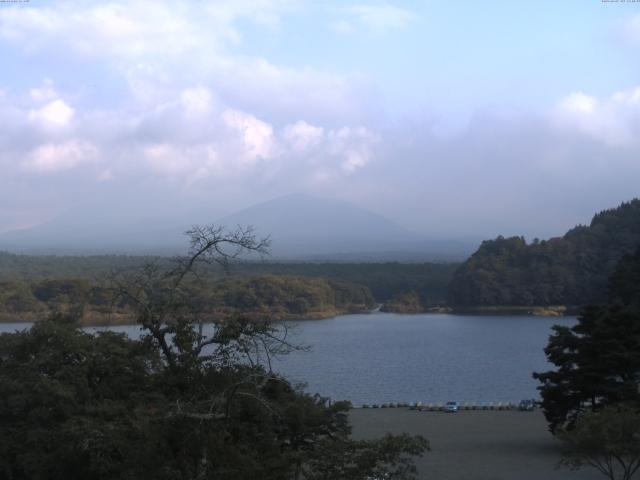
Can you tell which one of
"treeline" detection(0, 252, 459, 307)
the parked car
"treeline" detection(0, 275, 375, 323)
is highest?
"treeline" detection(0, 252, 459, 307)

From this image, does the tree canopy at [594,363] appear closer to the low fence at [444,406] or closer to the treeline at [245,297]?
the low fence at [444,406]

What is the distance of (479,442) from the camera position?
12.6m

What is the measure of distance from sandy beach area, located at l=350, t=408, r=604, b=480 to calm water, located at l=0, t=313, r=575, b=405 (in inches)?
83.5

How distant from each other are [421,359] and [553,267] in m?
24.0

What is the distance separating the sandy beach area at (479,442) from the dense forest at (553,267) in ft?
104

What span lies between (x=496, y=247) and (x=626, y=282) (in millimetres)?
27326

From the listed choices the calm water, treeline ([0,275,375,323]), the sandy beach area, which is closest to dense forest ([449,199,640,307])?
the calm water

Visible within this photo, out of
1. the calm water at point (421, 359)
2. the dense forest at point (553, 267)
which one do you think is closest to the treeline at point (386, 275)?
the dense forest at point (553, 267)

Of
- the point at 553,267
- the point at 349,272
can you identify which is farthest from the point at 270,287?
the point at 349,272

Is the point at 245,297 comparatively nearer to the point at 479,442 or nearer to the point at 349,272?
the point at 349,272

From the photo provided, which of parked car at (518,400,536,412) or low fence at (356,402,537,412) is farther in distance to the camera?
low fence at (356,402,537,412)

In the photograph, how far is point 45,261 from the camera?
64.3m

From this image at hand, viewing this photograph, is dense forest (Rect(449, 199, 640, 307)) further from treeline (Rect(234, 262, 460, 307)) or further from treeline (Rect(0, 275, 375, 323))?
treeline (Rect(0, 275, 375, 323))

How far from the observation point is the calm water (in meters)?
20.1
